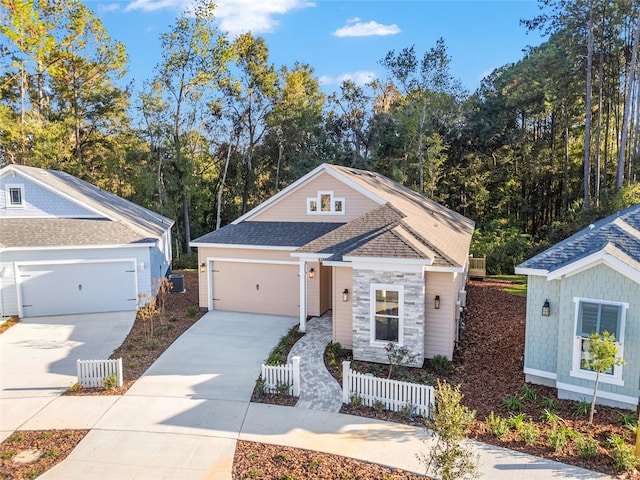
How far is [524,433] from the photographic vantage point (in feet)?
25.3

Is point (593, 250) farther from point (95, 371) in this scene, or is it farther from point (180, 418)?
point (95, 371)

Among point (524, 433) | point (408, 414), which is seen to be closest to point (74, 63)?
point (408, 414)

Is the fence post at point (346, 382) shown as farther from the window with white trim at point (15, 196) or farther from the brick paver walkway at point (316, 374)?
the window with white trim at point (15, 196)

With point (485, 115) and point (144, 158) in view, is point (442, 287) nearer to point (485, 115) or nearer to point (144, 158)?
point (144, 158)

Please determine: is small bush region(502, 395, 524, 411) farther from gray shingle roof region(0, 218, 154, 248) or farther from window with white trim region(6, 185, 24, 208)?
window with white trim region(6, 185, 24, 208)

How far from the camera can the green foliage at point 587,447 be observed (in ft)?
23.4

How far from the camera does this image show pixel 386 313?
11180 mm

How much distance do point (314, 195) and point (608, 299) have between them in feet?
34.4

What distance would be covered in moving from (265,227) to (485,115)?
23.1 meters

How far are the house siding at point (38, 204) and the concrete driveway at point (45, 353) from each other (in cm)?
430

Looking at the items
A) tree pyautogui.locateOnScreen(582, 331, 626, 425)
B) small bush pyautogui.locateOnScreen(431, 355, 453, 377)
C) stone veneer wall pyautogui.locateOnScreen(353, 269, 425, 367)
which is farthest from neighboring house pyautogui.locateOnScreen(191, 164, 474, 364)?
tree pyautogui.locateOnScreen(582, 331, 626, 425)

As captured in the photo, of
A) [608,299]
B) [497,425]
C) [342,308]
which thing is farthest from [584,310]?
[342,308]

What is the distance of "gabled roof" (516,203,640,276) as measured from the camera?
876 cm

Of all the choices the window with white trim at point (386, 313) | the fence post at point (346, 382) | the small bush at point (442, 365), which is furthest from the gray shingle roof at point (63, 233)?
the small bush at point (442, 365)
